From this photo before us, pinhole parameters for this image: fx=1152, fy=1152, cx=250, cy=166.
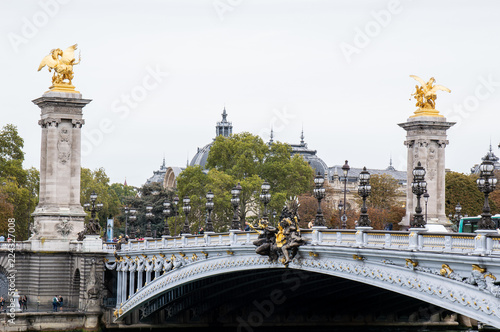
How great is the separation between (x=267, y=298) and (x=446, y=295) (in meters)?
28.0

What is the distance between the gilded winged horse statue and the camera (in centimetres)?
6894

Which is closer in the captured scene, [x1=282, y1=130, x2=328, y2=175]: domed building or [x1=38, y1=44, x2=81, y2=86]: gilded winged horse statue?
[x1=38, y1=44, x2=81, y2=86]: gilded winged horse statue

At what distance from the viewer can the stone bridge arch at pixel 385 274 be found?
87.8ft

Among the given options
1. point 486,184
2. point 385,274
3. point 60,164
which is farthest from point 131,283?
point 486,184

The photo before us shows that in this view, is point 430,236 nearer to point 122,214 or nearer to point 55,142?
point 55,142

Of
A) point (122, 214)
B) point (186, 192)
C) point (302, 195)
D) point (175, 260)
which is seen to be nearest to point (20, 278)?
point (175, 260)

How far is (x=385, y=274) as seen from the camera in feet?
105

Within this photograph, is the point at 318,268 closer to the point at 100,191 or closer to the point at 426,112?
the point at 426,112

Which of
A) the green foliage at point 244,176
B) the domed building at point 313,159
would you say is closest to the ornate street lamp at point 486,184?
the green foliage at point 244,176

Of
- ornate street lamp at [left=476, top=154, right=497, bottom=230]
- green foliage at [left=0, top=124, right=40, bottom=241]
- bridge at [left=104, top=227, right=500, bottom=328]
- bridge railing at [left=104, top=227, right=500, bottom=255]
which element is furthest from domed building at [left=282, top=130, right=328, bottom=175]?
ornate street lamp at [left=476, top=154, right=497, bottom=230]

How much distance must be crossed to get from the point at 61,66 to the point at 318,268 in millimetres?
36037

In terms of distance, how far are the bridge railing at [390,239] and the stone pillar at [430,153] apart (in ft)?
74.1

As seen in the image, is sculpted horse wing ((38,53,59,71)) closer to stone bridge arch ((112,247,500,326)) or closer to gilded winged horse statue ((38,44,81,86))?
gilded winged horse statue ((38,44,81,86))

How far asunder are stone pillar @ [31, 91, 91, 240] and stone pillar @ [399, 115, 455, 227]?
19241mm
